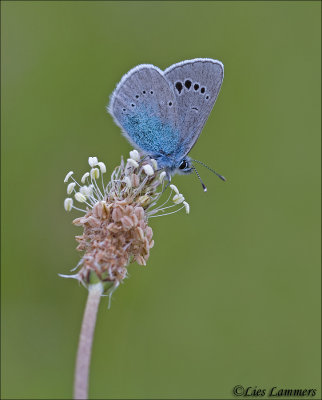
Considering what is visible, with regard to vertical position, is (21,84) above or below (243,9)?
below

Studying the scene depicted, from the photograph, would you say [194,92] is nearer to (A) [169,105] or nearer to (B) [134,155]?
(A) [169,105]

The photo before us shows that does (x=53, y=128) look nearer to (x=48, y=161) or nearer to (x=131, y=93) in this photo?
(x=48, y=161)

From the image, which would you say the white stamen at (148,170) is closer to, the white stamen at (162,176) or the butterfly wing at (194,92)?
the white stamen at (162,176)

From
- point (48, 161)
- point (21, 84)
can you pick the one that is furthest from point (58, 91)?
point (48, 161)

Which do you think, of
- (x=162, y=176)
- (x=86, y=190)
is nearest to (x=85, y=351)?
(x=86, y=190)

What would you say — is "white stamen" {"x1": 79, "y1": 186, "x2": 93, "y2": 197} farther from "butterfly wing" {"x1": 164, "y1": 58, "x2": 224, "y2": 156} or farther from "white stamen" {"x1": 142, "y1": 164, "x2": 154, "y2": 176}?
"butterfly wing" {"x1": 164, "y1": 58, "x2": 224, "y2": 156}

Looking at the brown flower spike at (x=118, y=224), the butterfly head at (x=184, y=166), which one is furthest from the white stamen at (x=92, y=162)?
the butterfly head at (x=184, y=166)

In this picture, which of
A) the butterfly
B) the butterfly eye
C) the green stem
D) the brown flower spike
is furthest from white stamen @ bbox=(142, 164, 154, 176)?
the green stem
